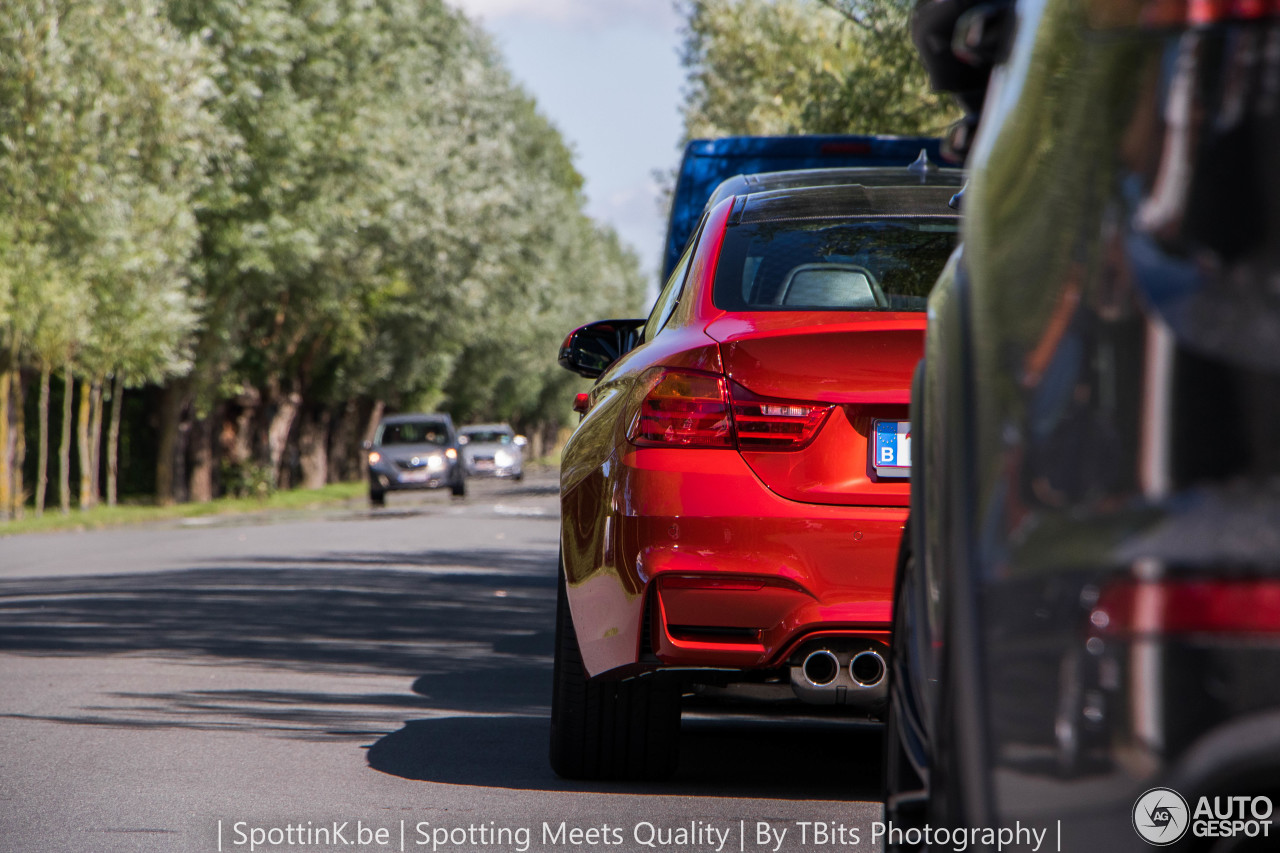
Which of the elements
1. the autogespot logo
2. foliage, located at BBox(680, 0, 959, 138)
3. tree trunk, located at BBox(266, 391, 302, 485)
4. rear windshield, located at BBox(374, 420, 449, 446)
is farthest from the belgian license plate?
tree trunk, located at BBox(266, 391, 302, 485)

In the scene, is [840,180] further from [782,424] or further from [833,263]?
[782,424]

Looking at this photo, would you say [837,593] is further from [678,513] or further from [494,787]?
[494,787]

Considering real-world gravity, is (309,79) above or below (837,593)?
above

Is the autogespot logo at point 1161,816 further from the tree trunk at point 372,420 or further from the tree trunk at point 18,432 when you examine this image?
the tree trunk at point 372,420

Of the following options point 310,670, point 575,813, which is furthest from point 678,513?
point 310,670

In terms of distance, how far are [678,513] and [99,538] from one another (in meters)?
18.9

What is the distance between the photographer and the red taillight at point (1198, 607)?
159 centimetres

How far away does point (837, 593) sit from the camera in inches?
175

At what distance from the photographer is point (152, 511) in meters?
30.8

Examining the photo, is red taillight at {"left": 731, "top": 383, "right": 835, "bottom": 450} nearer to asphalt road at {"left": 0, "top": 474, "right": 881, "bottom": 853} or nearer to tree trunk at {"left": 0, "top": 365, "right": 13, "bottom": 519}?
asphalt road at {"left": 0, "top": 474, "right": 881, "bottom": 853}

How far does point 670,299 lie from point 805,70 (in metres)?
20.4

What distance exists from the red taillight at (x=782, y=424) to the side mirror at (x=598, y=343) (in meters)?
1.79

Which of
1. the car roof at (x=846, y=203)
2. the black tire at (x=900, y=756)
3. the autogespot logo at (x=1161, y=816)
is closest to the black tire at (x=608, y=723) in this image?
the car roof at (x=846, y=203)

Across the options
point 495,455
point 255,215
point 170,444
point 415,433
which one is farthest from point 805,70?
point 495,455
